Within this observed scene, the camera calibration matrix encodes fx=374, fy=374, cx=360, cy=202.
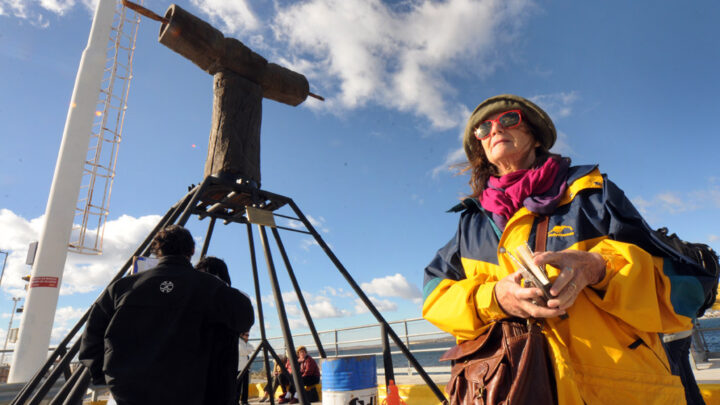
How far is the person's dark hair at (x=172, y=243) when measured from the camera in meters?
2.53

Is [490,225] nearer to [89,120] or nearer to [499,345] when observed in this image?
[499,345]

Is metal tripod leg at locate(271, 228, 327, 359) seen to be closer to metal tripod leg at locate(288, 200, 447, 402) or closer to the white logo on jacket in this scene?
metal tripod leg at locate(288, 200, 447, 402)

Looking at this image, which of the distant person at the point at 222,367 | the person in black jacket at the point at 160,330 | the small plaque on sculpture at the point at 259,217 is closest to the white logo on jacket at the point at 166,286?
the person in black jacket at the point at 160,330

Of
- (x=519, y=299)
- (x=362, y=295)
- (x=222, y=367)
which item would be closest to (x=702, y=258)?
(x=519, y=299)

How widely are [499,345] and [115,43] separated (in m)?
16.0

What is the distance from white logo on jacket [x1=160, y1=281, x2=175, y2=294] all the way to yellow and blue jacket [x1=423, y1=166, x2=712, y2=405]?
1.73 metres

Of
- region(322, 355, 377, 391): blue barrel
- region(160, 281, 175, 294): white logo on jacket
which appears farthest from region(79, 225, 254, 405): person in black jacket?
region(322, 355, 377, 391): blue barrel

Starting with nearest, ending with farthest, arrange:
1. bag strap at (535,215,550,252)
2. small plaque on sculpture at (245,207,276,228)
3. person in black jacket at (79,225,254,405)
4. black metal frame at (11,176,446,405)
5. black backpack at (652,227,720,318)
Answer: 1. black backpack at (652,227,720,318)
2. bag strap at (535,215,550,252)
3. person in black jacket at (79,225,254,405)
4. black metal frame at (11,176,446,405)
5. small plaque on sculpture at (245,207,276,228)

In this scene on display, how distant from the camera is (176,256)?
253 cm

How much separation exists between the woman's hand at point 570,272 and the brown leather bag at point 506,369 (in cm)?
16

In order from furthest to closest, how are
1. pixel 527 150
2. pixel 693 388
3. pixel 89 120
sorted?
1. pixel 89 120
2. pixel 527 150
3. pixel 693 388

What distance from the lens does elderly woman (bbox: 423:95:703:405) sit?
1.07m

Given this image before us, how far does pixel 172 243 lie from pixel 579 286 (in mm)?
2404

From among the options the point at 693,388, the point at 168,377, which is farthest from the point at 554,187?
the point at 168,377
